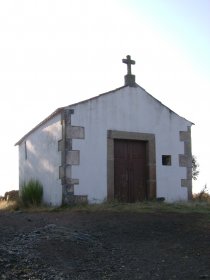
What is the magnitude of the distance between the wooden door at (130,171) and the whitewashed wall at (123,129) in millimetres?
464

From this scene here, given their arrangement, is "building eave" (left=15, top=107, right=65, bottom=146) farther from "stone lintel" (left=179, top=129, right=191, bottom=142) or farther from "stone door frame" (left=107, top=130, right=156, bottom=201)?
"stone lintel" (left=179, top=129, right=191, bottom=142)

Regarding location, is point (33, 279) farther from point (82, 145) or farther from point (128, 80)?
point (128, 80)

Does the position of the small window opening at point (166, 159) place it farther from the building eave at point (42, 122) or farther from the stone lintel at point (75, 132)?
the building eave at point (42, 122)

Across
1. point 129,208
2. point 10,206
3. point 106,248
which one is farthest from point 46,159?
point 106,248

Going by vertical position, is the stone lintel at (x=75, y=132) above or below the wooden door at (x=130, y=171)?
above

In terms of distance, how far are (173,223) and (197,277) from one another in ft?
11.3

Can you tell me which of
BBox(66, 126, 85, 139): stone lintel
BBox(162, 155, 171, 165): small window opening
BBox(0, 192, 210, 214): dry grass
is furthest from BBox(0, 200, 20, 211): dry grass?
BBox(162, 155, 171, 165): small window opening

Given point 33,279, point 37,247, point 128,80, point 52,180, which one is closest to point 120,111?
point 128,80

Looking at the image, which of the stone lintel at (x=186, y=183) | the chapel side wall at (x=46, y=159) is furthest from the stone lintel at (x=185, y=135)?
the chapel side wall at (x=46, y=159)

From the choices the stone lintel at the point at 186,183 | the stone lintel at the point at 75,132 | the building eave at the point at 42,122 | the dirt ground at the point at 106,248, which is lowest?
the dirt ground at the point at 106,248

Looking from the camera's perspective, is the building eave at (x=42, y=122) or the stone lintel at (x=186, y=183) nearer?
the building eave at (x=42, y=122)

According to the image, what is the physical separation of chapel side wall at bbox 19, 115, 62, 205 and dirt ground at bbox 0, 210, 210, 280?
3.49m

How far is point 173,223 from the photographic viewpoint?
31.7 ft

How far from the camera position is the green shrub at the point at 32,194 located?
14.5 metres
